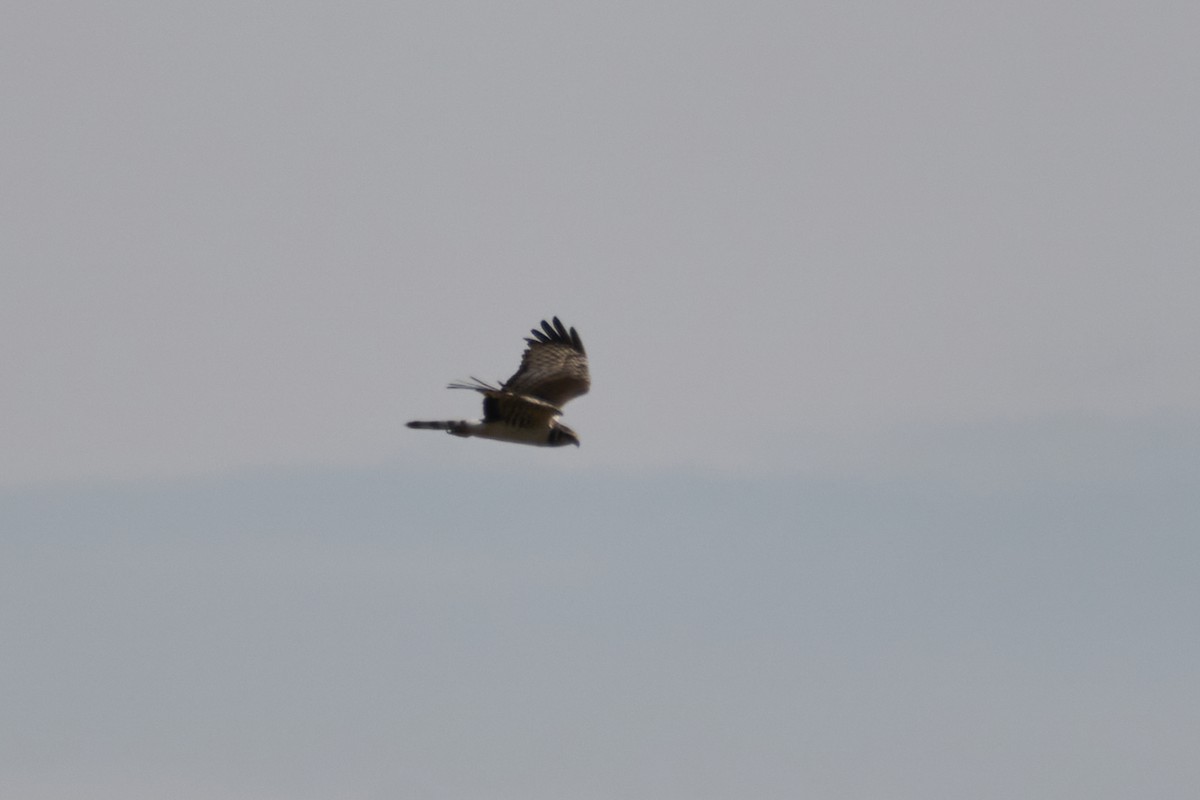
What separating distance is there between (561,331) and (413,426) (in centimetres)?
914

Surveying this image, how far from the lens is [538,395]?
4559 centimetres

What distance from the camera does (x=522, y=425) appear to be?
41.3m

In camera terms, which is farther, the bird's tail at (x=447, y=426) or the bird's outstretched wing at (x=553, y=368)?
the bird's outstretched wing at (x=553, y=368)

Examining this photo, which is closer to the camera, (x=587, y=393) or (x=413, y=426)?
(x=413, y=426)

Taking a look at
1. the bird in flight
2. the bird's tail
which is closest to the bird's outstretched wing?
the bird in flight

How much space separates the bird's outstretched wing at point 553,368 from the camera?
45781 millimetres

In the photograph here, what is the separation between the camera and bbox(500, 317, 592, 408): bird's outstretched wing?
4578 centimetres

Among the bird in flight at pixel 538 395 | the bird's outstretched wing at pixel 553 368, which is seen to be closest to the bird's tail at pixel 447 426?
the bird in flight at pixel 538 395

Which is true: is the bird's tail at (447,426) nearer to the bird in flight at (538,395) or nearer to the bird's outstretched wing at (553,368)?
the bird in flight at (538,395)

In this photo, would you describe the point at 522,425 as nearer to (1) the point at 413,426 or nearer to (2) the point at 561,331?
(1) the point at 413,426

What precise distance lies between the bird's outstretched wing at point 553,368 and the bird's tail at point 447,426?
5.02m

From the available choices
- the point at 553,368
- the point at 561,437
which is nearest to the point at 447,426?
the point at 561,437

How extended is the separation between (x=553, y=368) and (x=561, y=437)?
5.52 m

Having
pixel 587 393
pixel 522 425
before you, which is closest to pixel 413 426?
pixel 522 425
